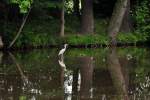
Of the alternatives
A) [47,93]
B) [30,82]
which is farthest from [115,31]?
[47,93]

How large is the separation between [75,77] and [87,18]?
19687 millimetres

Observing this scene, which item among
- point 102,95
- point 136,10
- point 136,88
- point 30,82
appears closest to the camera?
point 102,95

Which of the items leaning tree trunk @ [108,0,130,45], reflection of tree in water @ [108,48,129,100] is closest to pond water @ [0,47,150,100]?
reflection of tree in water @ [108,48,129,100]

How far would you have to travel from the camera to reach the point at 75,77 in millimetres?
20031

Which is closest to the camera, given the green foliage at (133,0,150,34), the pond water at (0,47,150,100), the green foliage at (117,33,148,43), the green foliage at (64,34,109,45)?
the pond water at (0,47,150,100)

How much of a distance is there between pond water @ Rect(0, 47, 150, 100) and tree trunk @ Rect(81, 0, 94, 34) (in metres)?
8.31

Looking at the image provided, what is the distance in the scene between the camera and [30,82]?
18.7 metres

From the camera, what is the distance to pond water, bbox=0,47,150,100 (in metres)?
15.8

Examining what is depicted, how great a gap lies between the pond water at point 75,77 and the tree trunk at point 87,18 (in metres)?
8.31

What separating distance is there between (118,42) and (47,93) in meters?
23.4

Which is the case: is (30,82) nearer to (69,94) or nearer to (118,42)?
(69,94)

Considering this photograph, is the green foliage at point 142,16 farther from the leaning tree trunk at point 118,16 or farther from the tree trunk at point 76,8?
the tree trunk at point 76,8

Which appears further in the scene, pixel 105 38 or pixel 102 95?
pixel 105 38

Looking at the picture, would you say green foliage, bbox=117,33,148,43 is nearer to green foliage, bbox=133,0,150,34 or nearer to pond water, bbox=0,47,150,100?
green foliage, bbox=133,0,150,34
